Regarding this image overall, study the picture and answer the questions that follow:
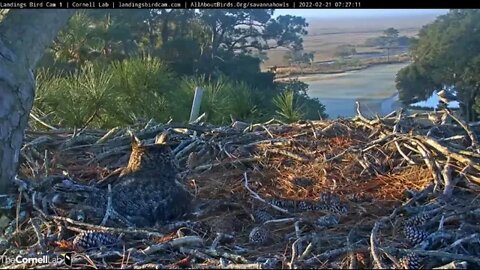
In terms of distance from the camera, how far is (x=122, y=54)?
11.8 metres

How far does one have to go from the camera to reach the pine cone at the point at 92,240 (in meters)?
1.84

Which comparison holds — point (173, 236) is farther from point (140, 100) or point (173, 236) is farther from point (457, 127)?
point (140, 100)

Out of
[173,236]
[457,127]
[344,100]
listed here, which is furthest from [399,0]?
[344,100]

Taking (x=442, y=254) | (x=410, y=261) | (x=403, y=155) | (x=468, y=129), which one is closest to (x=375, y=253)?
(x=410, y=261)

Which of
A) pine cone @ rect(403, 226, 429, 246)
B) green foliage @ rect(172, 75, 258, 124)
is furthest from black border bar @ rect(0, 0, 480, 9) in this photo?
green foliage @ rect(172, 75, 258, 124)

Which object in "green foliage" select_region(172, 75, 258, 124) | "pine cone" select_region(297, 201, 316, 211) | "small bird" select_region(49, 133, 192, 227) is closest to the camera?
"small bird" select_region(49, 133, 192, 227)

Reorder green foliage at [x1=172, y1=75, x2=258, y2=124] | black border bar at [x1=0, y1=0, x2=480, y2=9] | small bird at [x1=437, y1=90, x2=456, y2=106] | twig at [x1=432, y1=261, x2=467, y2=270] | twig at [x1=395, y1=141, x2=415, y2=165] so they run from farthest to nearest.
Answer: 1. green foliage at [x1=172, y1=75, x2=258, y2=124]
2. small bird at [x1=437, y1=90, x2=456, y2=106]
3. twig at [x1=395, y1=141, x2=415, y2=165]
4. black border bar at [x1=0, y1=0, x2=480, y2=9]
5. twig at [x1=432, y1=261, x2=467, y2=270]

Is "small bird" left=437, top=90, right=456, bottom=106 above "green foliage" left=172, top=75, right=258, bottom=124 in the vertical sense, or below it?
above

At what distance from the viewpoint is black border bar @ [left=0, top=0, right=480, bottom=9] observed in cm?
244

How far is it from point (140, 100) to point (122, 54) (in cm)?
658

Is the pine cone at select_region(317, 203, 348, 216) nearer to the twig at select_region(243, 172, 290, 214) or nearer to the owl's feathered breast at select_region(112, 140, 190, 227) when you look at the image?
the twig at select_region(243, 172, 290, 214)

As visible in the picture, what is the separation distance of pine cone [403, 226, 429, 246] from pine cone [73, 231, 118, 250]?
943 millimetres

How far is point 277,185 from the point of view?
2.63 metres

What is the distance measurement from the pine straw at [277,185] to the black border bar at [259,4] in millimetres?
629
